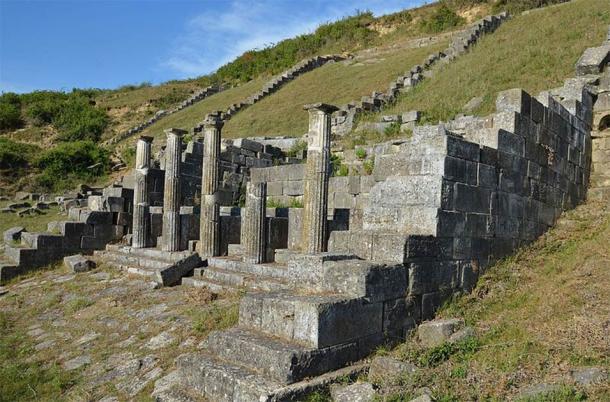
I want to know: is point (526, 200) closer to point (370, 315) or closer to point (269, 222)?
point (370, 315)

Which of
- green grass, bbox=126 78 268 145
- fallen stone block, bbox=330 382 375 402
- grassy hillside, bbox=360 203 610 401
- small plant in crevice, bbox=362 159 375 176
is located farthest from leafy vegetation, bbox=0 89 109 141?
fallen stone block, bbox=330 382 375 402

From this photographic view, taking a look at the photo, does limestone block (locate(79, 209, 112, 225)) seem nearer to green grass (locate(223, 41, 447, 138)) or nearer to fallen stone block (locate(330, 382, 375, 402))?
green grass (locate(223, 41, 447, 138))

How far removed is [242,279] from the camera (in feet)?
33.2

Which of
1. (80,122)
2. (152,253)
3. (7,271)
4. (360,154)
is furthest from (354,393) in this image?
(80,122)

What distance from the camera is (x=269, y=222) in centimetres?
1188

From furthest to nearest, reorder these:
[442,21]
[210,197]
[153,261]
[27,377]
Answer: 1. [442,21]
2. [153,261]
3. [210,197]
4. [27,377]

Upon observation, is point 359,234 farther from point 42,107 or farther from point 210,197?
point 42,107

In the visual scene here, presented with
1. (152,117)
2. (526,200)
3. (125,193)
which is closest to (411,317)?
(526,200)

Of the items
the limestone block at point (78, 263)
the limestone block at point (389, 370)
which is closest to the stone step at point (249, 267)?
the limestone block at point (78, 263)

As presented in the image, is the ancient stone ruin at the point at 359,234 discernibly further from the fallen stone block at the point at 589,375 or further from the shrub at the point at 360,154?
the shrub at the point at 360,154

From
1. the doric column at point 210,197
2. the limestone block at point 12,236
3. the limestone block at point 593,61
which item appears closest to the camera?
the doric column at point 210,197

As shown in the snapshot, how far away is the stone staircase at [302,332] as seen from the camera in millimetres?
5242

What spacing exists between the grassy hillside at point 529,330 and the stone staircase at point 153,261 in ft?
20.5

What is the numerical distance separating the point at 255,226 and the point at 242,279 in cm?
147
